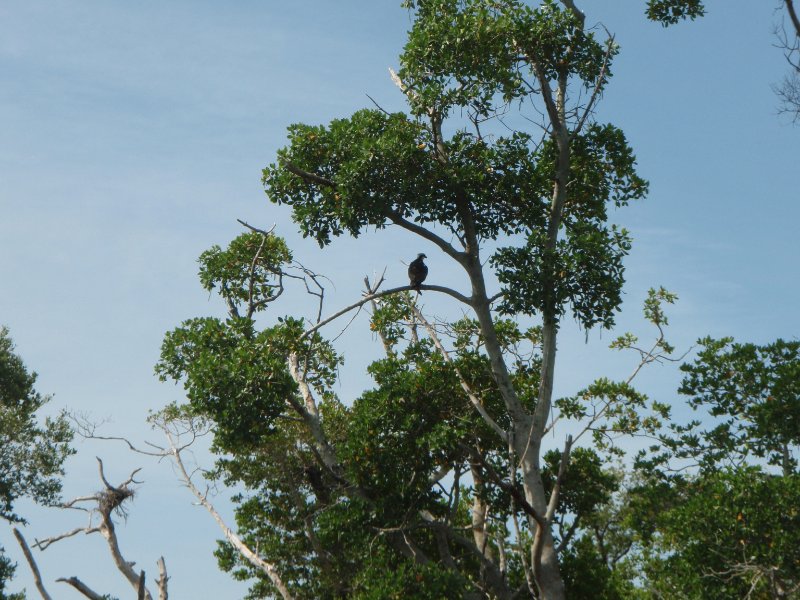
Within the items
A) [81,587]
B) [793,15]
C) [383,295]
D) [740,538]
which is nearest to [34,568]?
[81,587]

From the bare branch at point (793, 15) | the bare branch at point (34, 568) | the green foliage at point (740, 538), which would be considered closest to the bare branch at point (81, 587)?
the bare branch at point (34, 568)

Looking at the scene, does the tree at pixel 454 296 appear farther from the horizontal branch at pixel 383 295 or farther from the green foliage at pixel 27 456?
the green foliage at pixel 27 456

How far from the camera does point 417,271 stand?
54.3 feet

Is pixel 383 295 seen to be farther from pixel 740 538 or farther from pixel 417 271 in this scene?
pixel 740 538

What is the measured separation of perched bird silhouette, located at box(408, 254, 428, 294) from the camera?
53.9ft

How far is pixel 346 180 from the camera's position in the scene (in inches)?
602

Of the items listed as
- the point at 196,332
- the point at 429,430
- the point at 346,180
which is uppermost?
Answer: the point at 346,180

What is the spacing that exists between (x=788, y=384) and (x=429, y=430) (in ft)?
29.2

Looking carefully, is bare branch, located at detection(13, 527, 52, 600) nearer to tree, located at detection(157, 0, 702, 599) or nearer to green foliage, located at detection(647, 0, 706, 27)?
tree, located at detection(157, 0, 702, 599)

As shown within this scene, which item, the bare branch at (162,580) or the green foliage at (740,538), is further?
the bare branch at (162,580)

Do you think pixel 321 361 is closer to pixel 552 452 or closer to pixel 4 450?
pixel 552 452

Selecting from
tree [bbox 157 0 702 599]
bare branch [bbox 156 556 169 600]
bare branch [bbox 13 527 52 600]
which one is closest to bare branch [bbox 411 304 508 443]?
tree [bbox 157 0 702 599]

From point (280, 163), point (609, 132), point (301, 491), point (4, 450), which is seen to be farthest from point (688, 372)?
point (4, 450)

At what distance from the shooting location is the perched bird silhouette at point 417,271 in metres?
16.4
